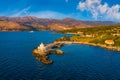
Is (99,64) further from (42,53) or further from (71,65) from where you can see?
(42,53)

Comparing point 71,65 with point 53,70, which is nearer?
point 53,70

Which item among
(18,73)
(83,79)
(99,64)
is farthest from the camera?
(99,64)

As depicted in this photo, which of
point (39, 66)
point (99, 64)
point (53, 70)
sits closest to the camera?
point (53, 70)

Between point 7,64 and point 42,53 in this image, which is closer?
point 7,64

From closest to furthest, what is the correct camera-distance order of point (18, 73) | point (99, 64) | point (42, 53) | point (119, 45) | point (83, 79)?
point (83, 79) < point (18, 73) < point (99, 64) < point (42, 53) < point (119, 45)

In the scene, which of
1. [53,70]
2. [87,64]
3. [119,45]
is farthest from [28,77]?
[119,45]

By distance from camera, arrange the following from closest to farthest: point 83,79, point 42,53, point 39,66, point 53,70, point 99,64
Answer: point 83,79, point 53,70, point 39,66, point 99,64, point 42,53

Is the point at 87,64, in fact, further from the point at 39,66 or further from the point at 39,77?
the point at 39,77

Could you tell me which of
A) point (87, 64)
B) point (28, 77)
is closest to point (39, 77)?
point (28, 77)

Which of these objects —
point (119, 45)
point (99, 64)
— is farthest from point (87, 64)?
point (119, 45)
